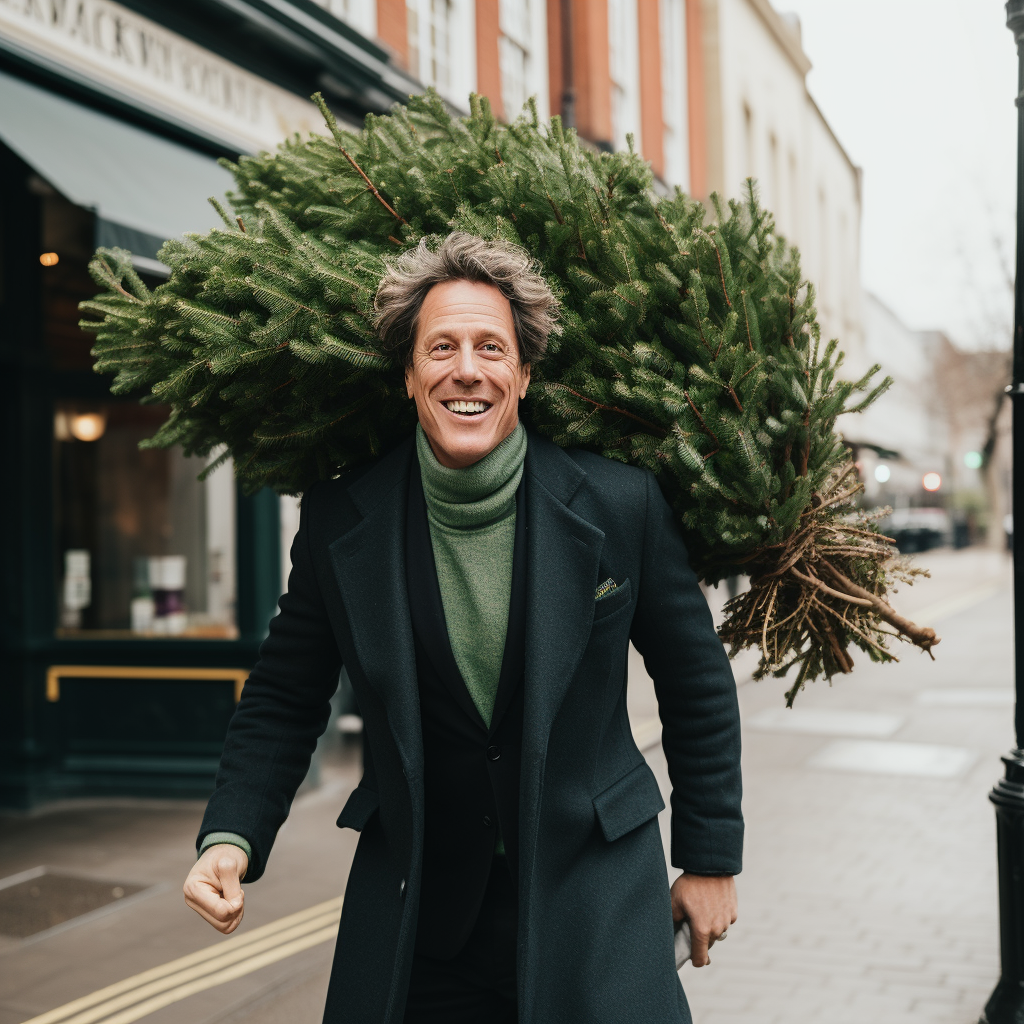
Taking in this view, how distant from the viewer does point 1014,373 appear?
13.9 ft

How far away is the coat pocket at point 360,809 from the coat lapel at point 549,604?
374 millimetres

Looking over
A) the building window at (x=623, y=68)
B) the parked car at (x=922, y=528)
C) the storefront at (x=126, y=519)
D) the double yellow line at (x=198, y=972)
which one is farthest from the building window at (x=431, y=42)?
the parked car at (x=922, y=528)

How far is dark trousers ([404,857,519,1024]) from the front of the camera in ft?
7.23

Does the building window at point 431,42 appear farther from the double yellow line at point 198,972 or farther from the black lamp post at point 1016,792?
the double yellow line at point 198,972

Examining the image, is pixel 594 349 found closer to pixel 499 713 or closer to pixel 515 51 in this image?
pixel 499 713

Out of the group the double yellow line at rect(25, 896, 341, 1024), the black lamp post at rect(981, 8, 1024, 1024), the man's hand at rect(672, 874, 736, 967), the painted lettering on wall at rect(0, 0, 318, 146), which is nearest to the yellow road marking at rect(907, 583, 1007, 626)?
the painted lettering on wall at rect(0, 0, 318, 146)

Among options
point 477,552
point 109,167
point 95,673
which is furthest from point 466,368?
point 95,673

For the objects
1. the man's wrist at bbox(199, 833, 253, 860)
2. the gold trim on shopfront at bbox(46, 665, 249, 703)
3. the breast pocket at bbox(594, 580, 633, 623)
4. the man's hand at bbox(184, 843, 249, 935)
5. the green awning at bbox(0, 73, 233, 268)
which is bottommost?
the gold trim on shopfront at bbox(46, 665, 249, 703)

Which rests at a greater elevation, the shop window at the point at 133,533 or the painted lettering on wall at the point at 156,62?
the painted lettering on wall at the point at 156,62

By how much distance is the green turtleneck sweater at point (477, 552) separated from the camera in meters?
2.17

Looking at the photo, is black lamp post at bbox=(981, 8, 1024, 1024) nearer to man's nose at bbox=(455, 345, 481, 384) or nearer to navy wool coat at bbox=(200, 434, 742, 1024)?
navy wool coat at bbox=(200, 434, 742, 1024)

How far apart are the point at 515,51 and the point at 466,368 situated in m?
11.8

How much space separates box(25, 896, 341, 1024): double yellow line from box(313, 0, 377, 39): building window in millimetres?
6689

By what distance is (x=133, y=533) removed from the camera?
25.6ft
